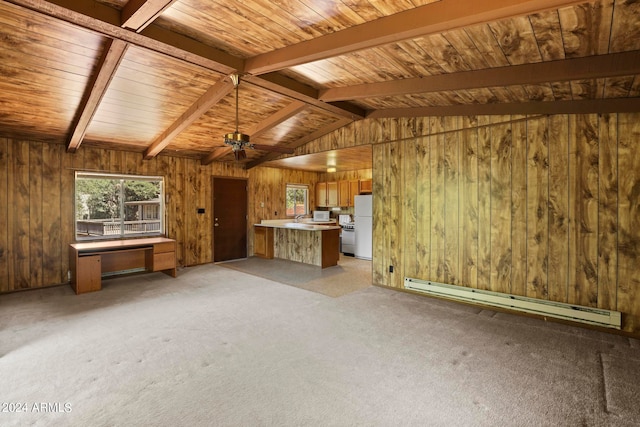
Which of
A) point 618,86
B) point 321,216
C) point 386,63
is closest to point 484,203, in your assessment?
point 618,86

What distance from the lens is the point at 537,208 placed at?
3580 millimetres

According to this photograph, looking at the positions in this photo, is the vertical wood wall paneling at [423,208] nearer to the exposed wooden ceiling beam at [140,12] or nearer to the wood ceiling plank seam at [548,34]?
the wood ceiling plank seam at [548,34]

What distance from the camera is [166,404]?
2047mm

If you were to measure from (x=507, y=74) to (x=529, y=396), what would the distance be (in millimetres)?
2589

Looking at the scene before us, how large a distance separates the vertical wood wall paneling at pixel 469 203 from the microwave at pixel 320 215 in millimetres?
4979

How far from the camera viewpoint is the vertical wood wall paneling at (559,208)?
3.41 metres

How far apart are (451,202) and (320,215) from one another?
5.07 m

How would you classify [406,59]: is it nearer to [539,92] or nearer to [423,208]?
[539,92]

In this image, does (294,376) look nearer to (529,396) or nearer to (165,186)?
(529,396)

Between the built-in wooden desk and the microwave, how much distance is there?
14.0ft

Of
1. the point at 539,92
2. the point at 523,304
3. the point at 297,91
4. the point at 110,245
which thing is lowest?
the point at 523,304

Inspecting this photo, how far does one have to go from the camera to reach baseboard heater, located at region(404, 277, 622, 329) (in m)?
3.20

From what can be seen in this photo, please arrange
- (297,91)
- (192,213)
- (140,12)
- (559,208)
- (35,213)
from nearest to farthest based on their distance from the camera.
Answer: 1. (140,12)
2. (559,208)
3. (297,91)
4. (35,213)
5. (192,213)

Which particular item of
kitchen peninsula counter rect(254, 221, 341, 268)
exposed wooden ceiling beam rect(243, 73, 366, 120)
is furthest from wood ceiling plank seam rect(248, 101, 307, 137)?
kitchen peninsula counter rect(254, 221, 341, 268)
